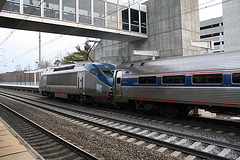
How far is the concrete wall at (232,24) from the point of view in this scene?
36.4m

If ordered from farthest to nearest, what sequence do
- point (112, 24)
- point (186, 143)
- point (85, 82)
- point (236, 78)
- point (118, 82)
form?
point (112, 24), point (85, 82), point (118, 82), point (236, 78), point (186, 143)

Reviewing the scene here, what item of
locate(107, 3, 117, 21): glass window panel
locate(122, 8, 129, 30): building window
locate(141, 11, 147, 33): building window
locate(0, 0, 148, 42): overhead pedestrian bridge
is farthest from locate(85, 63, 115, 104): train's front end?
locate(141, 11, 147, 33): building window

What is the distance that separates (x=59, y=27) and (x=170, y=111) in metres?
14.5

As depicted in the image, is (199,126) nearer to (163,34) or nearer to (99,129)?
(99,129)

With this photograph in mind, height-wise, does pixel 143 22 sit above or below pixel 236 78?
above

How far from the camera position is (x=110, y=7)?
22.2 metres

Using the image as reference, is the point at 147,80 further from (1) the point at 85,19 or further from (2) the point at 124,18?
(2) the point at 124,18

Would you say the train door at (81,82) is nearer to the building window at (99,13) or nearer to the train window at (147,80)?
the train window at (147,80)

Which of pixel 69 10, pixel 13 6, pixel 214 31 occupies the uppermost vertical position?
pixel 214 31

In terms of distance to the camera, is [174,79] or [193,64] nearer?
[193,64]

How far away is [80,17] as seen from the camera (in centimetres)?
1975

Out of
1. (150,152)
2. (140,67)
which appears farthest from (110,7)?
(150,152)

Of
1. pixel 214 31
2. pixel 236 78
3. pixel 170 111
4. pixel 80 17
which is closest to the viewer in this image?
pixel 236 78

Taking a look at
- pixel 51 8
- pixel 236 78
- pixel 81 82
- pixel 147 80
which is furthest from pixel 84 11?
pixel 236 78
